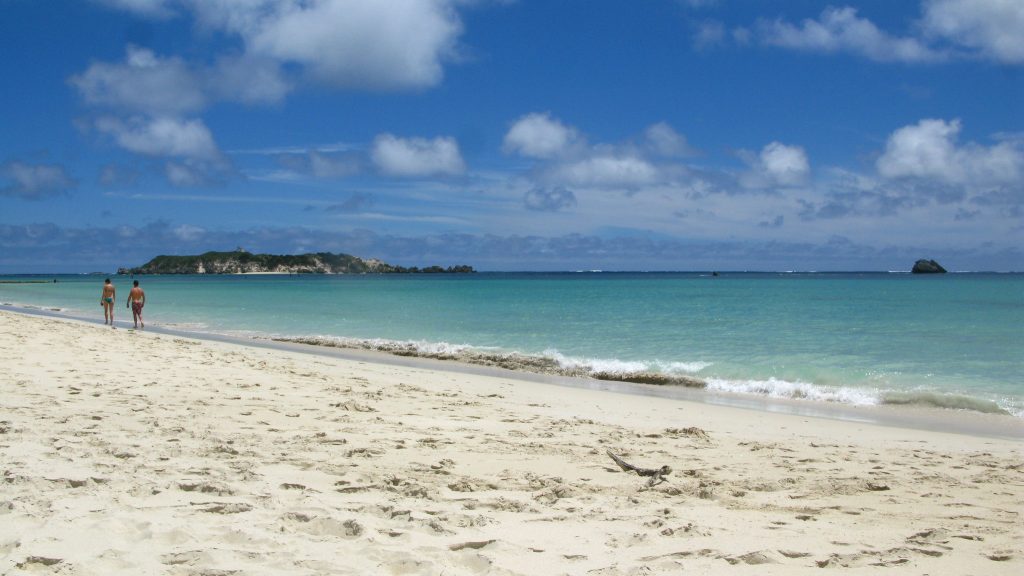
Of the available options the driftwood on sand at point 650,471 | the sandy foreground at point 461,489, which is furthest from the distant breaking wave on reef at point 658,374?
the driftwood on sand at point 650,471

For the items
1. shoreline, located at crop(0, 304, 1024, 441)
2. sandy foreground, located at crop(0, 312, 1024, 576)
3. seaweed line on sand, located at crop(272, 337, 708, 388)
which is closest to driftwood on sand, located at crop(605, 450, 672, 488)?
sandy foreground, located at crop(0, 312, 1024, 576)

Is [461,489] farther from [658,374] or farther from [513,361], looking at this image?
[513,361]

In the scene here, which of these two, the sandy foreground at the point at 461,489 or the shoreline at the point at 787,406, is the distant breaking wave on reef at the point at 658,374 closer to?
the shoreline at the point at 787,406

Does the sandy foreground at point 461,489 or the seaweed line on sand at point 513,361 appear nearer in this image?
the sandy foreground at point 461,489

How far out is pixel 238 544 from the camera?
4.19 metres

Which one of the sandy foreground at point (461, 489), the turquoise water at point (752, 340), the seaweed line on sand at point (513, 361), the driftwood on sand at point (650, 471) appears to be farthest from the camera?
the seaweed line on sand at point (513, 361)

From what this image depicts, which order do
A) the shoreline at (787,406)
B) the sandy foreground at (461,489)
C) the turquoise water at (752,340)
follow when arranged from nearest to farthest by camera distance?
the sandy foreground at (461,489)
the shoreline at (787,406)
the turquoise water at (752,340)

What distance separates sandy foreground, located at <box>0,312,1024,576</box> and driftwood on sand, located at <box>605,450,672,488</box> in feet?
0.35

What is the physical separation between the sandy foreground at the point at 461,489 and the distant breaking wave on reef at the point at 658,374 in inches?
122

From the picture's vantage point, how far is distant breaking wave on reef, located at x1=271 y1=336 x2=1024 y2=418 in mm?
12125

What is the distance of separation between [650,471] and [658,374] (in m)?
8.83

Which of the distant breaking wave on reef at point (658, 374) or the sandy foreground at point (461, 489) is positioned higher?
the sandy foreground at point (461, 489)

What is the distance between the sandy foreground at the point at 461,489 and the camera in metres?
4.16

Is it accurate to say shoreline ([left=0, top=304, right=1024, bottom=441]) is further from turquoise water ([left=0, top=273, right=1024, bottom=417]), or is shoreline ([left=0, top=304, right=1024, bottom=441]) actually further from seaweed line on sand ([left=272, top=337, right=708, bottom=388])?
turquoise water ([left=0, top=273, right=1024, bottom=417])
